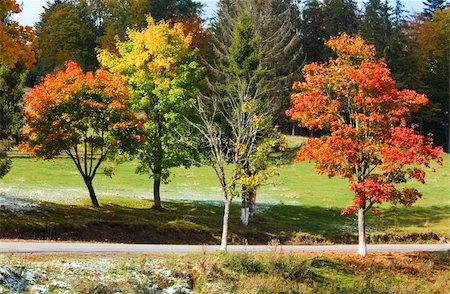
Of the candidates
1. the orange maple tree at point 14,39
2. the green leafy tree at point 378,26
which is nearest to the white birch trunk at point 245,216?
the orange maple tree at point 14,39

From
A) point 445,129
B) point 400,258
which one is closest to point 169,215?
point 400,258

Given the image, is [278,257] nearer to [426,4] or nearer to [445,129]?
[445,129]

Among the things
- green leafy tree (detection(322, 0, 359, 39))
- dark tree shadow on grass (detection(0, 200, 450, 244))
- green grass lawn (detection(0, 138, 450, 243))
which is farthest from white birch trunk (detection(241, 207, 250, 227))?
green leafy tree (detection(322, 0, 359, 39))

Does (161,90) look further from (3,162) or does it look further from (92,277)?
(92,277)

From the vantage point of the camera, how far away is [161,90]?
3531 cm

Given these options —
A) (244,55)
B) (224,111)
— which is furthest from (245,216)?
(244,55)

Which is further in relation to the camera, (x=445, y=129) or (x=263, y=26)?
(x=445, y=129)

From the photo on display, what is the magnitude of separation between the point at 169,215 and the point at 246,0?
21513 millimetres

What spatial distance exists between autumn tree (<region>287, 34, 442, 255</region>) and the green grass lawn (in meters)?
3.89

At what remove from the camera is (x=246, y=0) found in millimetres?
47188

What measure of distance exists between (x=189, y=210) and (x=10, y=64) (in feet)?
72.1

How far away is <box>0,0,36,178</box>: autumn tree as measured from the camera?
55.2ft

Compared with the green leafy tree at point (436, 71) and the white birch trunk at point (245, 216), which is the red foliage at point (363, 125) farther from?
the green leafy tree at point (436, 71)

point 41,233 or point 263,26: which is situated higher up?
point 263,26
